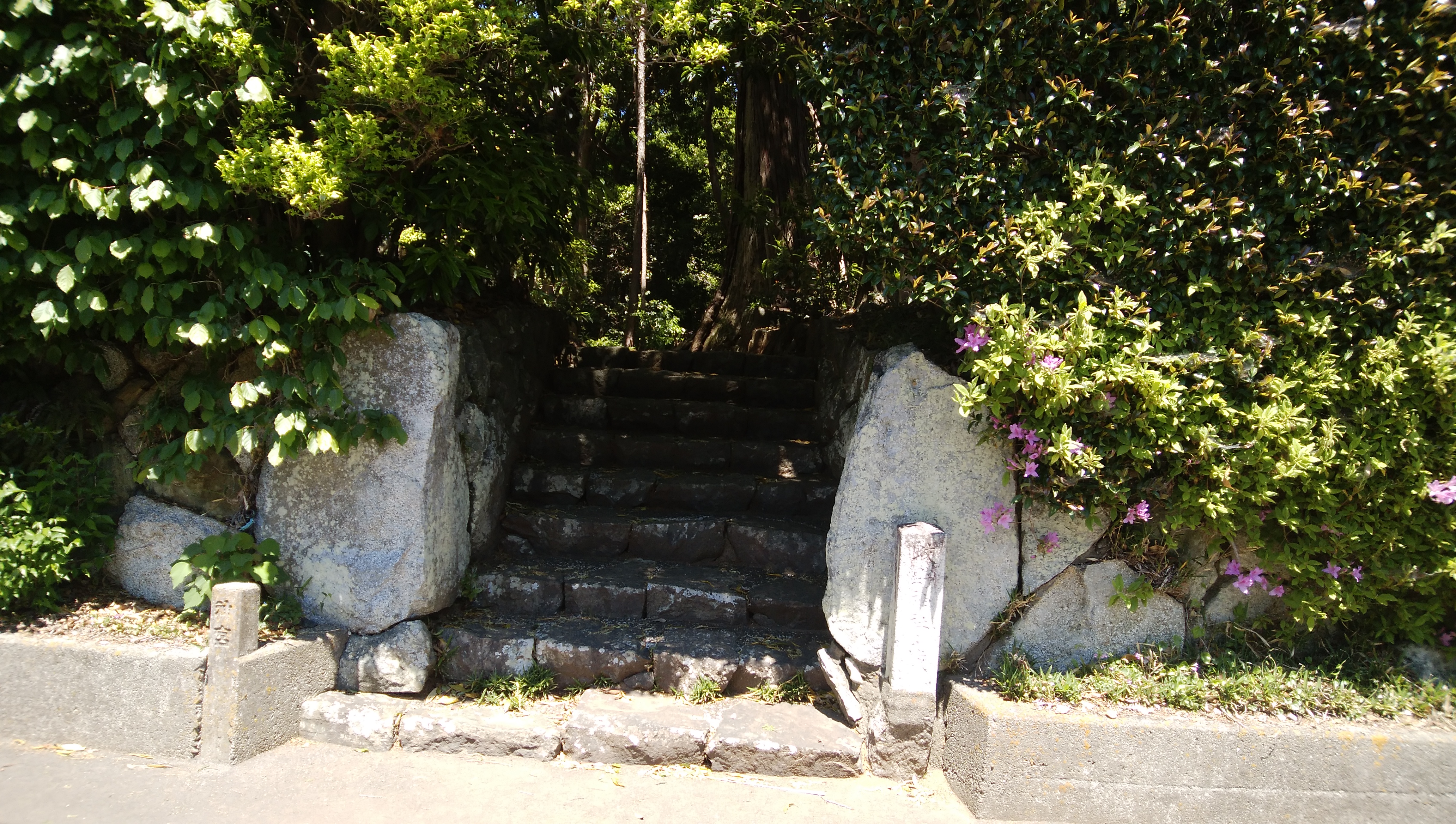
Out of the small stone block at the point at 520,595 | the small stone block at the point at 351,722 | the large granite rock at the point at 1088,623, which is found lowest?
the small stone block at the point at 351,722

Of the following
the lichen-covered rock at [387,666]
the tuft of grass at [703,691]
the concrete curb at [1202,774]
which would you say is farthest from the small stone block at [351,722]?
the concrete curb at [1202,774]

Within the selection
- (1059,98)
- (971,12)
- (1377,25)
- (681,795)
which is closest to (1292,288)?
(1377,25)

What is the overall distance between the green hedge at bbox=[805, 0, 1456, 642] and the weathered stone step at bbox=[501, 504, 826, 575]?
1.50 m

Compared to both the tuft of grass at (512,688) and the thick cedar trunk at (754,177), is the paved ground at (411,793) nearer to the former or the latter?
the tuft of grass at (512,688)

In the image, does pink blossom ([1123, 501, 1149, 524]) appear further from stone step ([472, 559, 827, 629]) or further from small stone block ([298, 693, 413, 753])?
small stone block ([298, 693, 413, 753])

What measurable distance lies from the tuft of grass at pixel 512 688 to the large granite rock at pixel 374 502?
43 centimetres

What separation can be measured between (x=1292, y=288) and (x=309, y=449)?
413 centimetres

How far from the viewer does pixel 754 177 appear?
24.0 ft

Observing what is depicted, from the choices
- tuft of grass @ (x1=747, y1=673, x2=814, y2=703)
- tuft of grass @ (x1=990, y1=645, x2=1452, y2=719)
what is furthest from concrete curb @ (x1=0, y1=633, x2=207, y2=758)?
tuft of grass @ (x1=990, y1=645, x2=1452, y2=719)

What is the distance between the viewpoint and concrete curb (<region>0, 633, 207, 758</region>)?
3.18 metres

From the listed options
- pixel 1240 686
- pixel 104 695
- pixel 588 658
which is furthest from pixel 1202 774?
pixel 104 695

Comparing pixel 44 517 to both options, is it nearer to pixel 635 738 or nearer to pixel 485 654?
pixel 485 654

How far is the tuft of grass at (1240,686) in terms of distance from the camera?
315cm

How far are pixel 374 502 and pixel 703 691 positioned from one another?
68.9 inches
